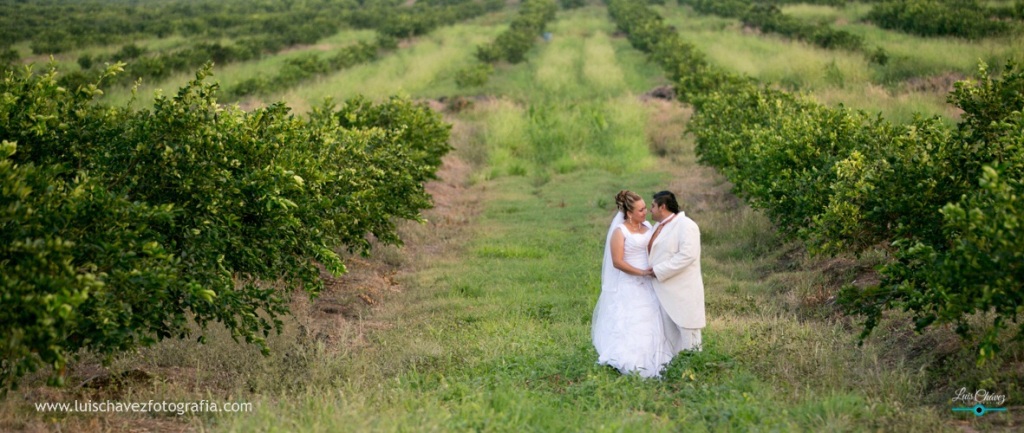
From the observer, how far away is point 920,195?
8227 mm

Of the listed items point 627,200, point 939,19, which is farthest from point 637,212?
point 939,19

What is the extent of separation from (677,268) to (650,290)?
1.34 ft

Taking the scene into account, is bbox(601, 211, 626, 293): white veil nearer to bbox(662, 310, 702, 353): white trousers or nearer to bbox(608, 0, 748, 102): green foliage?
bbox(662, 310, 702, 353): white trousers

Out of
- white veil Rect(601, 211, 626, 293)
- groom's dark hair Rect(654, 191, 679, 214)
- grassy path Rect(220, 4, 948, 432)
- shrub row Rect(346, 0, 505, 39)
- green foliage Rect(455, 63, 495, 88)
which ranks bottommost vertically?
shrub row Rect(346, 0, 505, 39)

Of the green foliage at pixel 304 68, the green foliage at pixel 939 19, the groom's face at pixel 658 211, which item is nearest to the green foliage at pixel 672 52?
the green foliage at pixel 939 19

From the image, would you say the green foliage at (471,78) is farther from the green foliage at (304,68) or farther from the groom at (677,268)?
the groom at (677,268)

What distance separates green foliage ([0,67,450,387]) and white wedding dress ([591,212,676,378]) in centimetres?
239

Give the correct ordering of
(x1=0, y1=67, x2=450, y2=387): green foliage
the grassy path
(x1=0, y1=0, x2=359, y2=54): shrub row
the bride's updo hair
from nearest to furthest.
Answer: (x1=0, y1=67, x2=450, y2=387): green foliage < the grassy path < the bride's updo hair < (x1=0, y1=0, x2=359, y2=54): shrub row

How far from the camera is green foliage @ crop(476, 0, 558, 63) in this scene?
4534 cm

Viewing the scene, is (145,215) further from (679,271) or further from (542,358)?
(679,271)

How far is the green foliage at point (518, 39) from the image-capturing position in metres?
45.3

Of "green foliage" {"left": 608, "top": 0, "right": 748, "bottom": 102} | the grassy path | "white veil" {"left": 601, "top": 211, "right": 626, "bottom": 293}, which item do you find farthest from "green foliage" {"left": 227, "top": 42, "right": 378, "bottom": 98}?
"white veil" {"left": 601, "top": 211, "right": 626, "bottom": 293}

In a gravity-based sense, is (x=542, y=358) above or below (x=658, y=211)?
below

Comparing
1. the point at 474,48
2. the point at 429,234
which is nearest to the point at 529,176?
the point at 429,234
